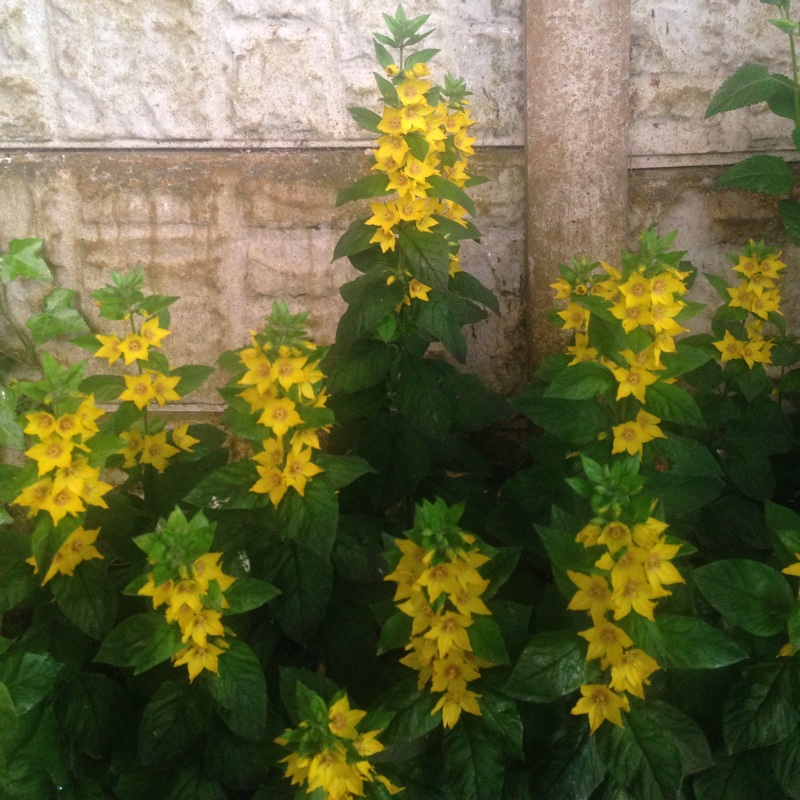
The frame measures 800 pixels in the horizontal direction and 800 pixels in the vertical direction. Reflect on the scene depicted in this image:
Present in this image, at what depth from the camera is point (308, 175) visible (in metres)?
2.05

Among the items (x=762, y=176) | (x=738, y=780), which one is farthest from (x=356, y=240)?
(x=738, y=780)

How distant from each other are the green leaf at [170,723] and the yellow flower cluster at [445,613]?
1.26 ft

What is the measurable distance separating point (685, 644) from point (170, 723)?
86 centimetres

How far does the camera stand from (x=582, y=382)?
1.36 metres

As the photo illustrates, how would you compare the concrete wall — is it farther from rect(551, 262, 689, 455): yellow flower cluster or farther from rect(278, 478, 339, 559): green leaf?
rect(278, 478, 339, 559): green leaf

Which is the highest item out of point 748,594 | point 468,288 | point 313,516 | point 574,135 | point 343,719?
point 574,135

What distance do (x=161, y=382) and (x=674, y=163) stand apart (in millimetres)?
1461

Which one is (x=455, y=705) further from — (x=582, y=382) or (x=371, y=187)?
(x=371, y=187)

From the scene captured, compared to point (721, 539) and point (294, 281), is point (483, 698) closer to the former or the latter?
point (721, 539)

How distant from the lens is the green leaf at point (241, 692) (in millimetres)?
1233

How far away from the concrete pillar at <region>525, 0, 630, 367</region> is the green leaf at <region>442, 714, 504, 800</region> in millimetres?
1135

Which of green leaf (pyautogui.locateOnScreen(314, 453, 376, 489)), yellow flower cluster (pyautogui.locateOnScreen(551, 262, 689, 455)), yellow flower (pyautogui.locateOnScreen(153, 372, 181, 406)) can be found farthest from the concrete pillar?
yellow flower (pyautogui.locateOnScreen(153, 372, 181, 406))

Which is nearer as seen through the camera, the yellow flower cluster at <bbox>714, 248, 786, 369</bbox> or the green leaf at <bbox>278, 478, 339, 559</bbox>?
the green leaf at <bbox>278, 478, 339, 559</bbox>

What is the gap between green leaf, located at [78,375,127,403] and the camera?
1540 millimetres
